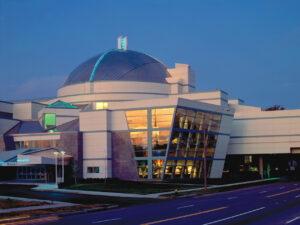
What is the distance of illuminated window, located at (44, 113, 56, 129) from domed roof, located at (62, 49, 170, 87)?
12099mm

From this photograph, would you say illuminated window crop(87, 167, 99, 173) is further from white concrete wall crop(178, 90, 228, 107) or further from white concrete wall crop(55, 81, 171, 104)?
white concrete wall crop(178, 90, 228, 107)

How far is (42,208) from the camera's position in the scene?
3178 centimetres

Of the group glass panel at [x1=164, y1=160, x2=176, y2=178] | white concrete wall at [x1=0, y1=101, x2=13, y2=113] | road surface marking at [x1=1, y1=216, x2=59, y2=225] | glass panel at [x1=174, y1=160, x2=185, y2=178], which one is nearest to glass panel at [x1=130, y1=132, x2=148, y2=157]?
glass panel at [x1=164, y1=160, x2=176, y2=178]

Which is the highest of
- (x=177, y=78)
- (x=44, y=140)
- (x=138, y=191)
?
(x=177, y=78)

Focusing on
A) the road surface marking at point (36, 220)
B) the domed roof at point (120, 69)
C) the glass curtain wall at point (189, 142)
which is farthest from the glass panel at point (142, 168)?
the road surface marking at point (36, 220)

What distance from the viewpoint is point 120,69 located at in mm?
85938

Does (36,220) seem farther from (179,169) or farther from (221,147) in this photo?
(221,147)

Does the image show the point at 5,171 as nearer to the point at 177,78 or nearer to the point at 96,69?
the point at 96,69

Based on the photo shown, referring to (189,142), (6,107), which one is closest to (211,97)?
(189,142)

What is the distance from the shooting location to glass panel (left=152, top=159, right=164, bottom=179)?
6611 cm

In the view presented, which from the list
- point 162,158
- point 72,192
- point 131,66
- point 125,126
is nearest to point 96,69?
point 131,66

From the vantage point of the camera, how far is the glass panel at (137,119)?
66875 mm

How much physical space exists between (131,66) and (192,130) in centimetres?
2393

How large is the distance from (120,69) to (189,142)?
25.0 metres
